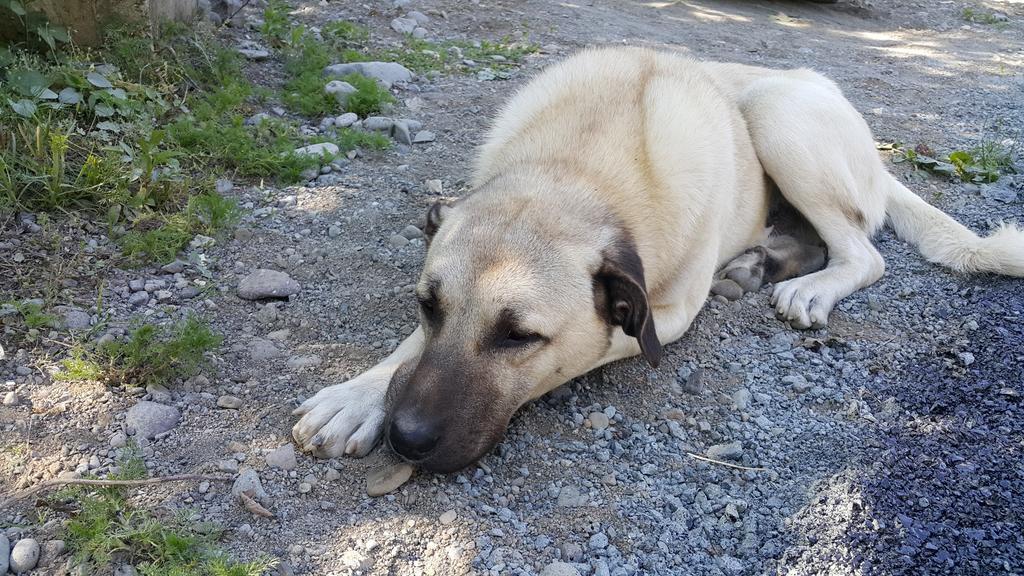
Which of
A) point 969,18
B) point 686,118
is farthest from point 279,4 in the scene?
point 969,18

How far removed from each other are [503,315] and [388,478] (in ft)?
2.14

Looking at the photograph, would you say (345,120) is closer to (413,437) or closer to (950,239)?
(413,437)

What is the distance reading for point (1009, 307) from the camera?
389cm

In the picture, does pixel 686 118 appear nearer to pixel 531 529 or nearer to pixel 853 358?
pixel 853 358

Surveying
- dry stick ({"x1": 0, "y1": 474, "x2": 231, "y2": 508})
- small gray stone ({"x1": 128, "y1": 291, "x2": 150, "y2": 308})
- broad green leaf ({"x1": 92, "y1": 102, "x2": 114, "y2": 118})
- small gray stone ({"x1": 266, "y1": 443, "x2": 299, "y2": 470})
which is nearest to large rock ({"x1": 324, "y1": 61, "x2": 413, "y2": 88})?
broad green leaf ({"x1": 92, "y1": 102, "x2": 114, "y2": 118})

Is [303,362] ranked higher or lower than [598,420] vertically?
higher

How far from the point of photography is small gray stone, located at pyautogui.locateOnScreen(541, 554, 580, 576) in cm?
240

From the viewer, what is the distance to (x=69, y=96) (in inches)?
163

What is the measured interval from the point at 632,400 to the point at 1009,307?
6.63 ft

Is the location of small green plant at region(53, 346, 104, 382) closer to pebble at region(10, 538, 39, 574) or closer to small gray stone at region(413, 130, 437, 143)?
pebble at region(10, 538, 39, 574)

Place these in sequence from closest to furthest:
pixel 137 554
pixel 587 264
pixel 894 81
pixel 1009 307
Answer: pixel 137 554 < pixel 587 264 < pixel 1009 307 < pixel 894 81

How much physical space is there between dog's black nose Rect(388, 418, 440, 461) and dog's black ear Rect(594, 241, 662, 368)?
78 cm

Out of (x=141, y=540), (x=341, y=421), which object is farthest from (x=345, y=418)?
(x=141, y=540)

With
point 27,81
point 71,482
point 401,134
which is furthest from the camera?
point 401,134
